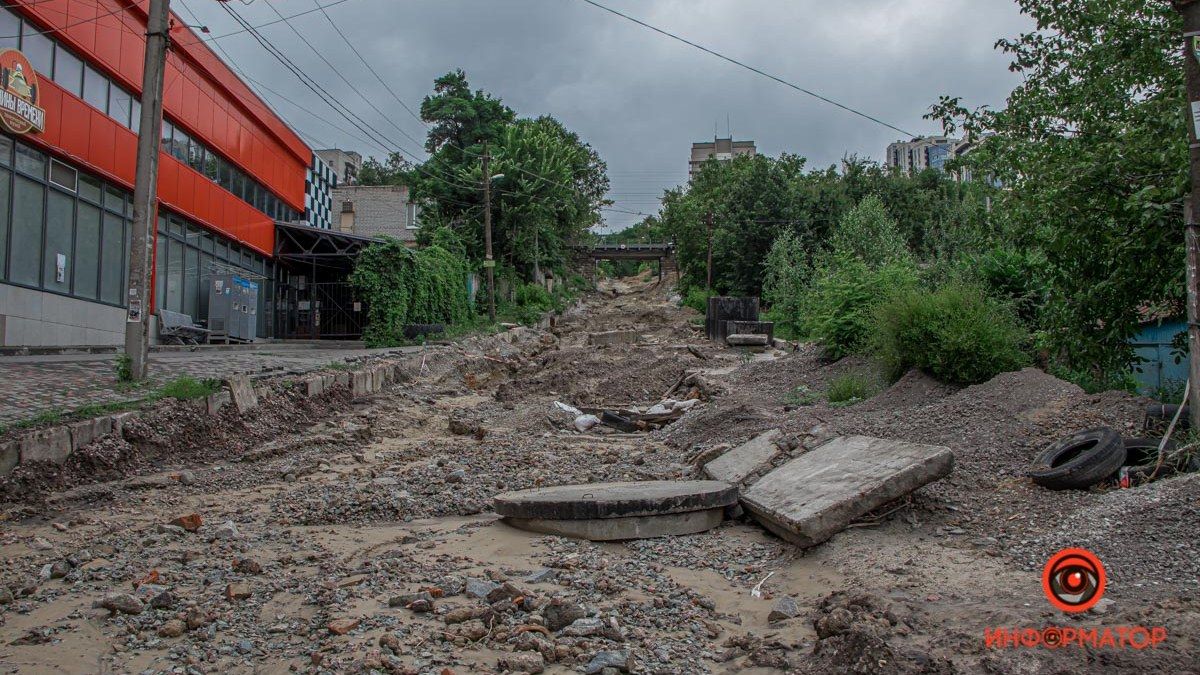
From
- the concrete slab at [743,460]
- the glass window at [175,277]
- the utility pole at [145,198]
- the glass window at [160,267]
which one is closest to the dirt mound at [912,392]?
the concrete slab at [743,460]

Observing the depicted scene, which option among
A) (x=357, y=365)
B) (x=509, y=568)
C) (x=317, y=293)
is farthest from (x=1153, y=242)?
(x=317, y=293)

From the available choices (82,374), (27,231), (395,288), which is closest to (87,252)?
(27,231)

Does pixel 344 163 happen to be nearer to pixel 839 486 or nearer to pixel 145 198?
pixel 145 198

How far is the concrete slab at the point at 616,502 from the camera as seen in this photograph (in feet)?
17.4

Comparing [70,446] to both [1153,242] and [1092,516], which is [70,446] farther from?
[1153,242]

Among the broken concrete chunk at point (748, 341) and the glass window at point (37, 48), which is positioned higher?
the glass window at point (37, 48)

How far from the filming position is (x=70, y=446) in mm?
6766

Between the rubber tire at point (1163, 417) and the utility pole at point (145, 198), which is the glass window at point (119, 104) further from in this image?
the rubber tire at point (1163, 417)

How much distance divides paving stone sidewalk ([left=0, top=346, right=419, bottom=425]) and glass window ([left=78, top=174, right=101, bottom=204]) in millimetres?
3894

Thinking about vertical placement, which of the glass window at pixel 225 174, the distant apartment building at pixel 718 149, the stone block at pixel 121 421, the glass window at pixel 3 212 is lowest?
the stone block at pixel 121 421

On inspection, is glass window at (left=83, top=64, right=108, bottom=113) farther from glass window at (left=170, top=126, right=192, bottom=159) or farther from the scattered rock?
the scattered rock

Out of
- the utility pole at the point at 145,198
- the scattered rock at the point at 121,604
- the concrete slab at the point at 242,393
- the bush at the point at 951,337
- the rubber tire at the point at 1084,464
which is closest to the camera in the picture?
the scattered rock at the point at 121,604

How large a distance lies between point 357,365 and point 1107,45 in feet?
38.8

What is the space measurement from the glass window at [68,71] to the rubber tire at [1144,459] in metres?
17.3
